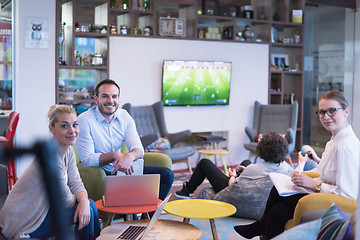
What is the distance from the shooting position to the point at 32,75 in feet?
20.6

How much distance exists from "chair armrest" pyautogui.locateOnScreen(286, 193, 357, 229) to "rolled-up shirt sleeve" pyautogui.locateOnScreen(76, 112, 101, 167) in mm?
1617

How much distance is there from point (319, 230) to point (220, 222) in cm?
247

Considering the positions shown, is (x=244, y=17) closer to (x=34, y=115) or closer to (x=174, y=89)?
(x=174, y=89)

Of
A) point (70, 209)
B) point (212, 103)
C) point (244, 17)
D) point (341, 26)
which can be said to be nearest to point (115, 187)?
point (70, 209)

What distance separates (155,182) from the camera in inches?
123

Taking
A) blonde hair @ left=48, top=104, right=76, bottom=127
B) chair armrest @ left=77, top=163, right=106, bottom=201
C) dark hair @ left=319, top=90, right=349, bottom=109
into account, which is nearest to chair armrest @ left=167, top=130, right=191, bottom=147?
chair armrest @ left=77, top=163, right=106, bottom=201

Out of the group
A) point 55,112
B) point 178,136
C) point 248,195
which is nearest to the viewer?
point 55,112

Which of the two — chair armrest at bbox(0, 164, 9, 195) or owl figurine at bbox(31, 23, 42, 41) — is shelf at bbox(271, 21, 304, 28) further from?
chair armrest at bbox(0, 164, 9, 195)

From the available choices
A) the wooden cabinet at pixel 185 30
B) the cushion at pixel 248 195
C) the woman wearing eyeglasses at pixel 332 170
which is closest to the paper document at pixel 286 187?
the woman wearing eyeglasses at pixel 332 170

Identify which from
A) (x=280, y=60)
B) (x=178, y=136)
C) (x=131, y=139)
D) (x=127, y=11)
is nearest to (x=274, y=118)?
(x=280, y=60)

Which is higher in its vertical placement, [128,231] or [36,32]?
A: [36,32]

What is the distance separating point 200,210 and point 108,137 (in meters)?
1.11

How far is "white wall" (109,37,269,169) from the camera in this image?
7000 mm

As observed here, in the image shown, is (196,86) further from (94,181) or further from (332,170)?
(332,170)
